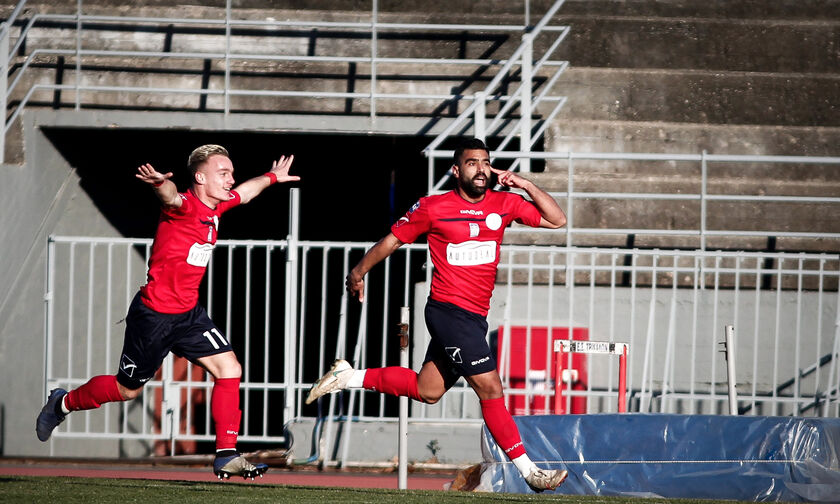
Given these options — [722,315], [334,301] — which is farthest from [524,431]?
[334,301]

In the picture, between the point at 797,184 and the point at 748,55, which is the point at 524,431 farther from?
the point at 748,55

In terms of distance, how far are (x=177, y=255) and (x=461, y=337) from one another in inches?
75.5

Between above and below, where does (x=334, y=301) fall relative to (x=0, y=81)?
below

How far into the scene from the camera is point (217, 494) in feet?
23.4

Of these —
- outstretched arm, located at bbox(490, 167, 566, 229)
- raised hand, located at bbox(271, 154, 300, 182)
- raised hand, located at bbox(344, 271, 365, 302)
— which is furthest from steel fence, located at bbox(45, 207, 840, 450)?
outstretched arm, located at bbox(490, 167, 566, 229)

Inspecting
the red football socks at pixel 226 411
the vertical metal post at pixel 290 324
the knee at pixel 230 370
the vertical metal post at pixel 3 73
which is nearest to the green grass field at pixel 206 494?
the red football socks at pixel 226 411

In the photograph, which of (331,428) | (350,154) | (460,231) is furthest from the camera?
(350,154)

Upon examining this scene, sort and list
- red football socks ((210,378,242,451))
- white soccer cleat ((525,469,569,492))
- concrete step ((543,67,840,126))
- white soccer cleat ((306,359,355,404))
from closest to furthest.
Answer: white soccer cleat ((525,469,569,492))
red football socks ((210,378,242,451))
white soccer cleat ((306,359,355,404))
concrete step ((543,67,840,126))

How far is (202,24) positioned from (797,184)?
7.40m

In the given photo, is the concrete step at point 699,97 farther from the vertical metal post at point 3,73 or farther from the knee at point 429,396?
the knee at point 429,396

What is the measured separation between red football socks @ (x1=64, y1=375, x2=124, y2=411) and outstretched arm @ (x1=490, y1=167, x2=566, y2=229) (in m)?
2.91

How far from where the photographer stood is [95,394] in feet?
24.0

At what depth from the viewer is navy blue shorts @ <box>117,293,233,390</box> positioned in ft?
23.3

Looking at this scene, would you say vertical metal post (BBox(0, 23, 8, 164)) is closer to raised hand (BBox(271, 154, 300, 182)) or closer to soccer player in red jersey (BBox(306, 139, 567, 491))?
raised hand (BBox(271, 154, 300, 182))
